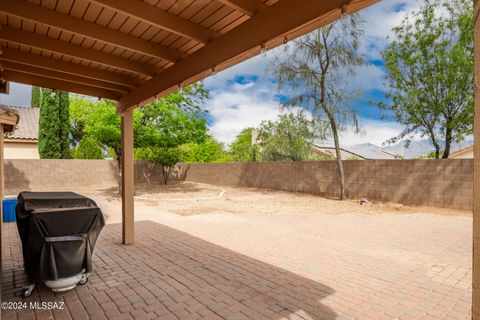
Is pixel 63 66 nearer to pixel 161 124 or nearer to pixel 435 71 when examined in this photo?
pixel 161 124

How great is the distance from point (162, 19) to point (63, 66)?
2.12 metres

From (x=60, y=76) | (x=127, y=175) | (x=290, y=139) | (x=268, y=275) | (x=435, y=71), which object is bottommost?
(x=268, y=275)

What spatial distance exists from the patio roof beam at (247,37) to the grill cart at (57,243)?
198 cm

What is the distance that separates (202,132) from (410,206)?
945 centimetres

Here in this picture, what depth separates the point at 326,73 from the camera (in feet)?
39.3

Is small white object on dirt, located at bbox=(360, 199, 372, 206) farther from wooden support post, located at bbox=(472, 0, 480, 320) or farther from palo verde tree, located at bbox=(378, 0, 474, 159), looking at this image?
wooden support post, located at bbox=(472, 0, 480, 320)

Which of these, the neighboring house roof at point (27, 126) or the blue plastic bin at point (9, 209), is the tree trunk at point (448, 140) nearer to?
the blue plastic bin at point (9, 209)

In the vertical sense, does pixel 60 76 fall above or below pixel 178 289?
above

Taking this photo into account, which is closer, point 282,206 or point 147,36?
point 147,36

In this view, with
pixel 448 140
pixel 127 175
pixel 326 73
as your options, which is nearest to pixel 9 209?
pixel 127 175

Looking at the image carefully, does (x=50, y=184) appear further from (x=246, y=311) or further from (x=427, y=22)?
(x=427, y=22)

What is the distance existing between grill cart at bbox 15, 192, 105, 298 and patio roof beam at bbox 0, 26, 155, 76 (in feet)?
6.11

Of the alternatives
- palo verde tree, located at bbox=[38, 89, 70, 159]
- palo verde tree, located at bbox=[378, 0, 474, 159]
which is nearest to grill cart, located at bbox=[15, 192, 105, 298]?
palo verde tree, located at bbox=[378, 0, 474, 159]

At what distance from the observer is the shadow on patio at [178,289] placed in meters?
2.94
